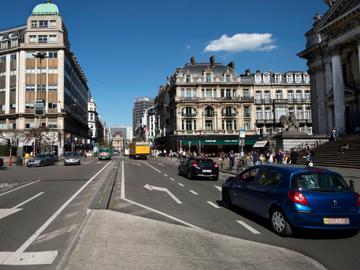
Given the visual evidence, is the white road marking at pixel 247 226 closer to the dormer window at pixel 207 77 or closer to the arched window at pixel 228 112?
the arched window at pixel 228 112

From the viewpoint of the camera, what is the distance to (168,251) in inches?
234

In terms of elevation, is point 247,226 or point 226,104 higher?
point 226,104

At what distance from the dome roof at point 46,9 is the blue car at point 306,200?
75847 mm

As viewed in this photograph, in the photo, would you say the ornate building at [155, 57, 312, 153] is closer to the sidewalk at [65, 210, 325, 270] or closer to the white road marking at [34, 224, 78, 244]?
the white road marking at [34, 224, 78, 244]

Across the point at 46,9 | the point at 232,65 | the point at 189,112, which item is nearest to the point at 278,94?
the point at 232,65

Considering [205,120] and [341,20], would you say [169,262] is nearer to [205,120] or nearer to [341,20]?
[341,20]

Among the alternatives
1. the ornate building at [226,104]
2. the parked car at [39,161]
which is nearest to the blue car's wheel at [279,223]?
the parked car at [39,161]

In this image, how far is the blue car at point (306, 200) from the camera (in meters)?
7.17

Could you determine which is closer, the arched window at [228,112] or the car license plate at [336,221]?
the car license plate at [336,221]

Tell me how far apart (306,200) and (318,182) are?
2.03ft

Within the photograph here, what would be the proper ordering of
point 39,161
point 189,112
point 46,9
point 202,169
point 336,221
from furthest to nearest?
1. point 46,9
2. point 189,112
3. point 39,161
4. point 202,169
5. point 336,221

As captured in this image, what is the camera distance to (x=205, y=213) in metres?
9.90

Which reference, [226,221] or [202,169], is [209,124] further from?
[226,221]

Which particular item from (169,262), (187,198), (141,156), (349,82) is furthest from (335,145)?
(141,156)
